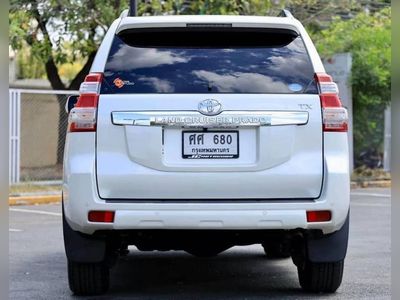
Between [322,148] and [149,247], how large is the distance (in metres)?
1.54

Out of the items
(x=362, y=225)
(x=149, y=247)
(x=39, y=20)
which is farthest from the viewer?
(x=39, y=20)

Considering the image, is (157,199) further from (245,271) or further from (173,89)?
(245,271)

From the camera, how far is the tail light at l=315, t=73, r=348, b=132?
5.73 meters

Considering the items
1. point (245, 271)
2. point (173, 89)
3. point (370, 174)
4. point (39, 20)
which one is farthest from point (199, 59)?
point (370, 174)

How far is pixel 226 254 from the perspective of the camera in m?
8.70

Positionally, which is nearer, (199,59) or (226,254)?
(199,59)

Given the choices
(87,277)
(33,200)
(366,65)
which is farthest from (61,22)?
Answer: (87,277)

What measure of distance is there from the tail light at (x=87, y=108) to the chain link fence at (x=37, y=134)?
12197 millimetres

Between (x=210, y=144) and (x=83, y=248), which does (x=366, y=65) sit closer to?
(x=210, y=144)

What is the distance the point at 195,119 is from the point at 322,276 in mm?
1624

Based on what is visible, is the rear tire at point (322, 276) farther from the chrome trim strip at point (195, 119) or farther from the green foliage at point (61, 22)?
the green foliage at point (61, 22)

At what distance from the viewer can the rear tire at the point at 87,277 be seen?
6.07 m

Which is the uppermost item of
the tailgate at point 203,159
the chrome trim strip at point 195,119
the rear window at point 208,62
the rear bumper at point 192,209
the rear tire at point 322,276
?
the rear window at point 208,62

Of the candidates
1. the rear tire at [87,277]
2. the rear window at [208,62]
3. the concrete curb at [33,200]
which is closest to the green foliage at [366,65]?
the concrete curb at [33,200]
